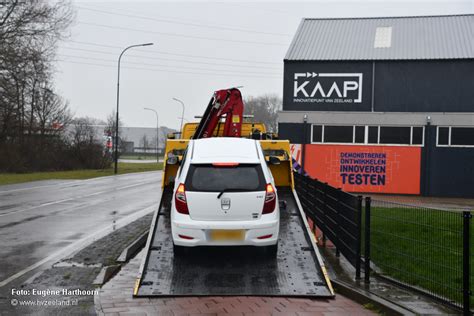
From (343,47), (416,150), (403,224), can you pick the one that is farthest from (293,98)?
(403,224)

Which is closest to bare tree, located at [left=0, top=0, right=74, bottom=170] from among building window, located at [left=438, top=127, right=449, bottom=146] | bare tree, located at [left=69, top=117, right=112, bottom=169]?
bare tree, located at [left=69, top=117, right=112, bottom=169]

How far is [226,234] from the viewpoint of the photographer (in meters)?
8.00

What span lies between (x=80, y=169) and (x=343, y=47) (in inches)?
1250

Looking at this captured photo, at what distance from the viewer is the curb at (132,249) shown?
9.54m

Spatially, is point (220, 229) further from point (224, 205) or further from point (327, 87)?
point (327, 87)

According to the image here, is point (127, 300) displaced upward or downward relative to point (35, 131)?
downward

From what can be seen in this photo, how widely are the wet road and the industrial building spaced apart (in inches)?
330

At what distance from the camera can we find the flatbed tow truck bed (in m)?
7.25

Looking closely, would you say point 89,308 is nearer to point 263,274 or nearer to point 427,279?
point 263,274

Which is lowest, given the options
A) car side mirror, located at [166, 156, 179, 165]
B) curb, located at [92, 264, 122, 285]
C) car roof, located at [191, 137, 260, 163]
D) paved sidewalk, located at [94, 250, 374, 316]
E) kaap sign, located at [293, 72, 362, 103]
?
curb, located at [92, 264, 122, 285]

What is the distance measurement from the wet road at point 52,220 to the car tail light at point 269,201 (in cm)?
374

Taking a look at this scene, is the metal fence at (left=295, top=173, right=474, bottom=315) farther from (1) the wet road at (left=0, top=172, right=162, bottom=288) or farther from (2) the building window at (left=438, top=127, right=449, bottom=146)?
(2) the building window at (left=438, top=127, right=449, bottom=146)

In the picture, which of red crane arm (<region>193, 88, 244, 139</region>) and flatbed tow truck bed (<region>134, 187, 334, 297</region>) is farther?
red crane arm (<region>193, 88, 244, 139</region>)

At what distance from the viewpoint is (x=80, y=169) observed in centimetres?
5253
